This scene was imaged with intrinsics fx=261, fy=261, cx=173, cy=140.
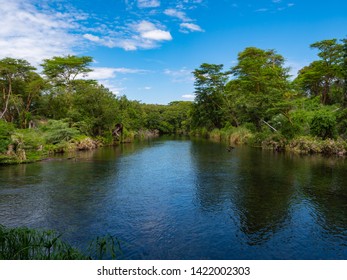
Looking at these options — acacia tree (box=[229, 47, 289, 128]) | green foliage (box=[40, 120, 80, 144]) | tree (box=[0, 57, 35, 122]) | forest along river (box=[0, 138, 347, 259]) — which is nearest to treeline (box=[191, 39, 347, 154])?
acacia tree (box=[229, 47, 289, 128])

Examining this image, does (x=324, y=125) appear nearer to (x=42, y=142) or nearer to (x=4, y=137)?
(x=4, y=137)

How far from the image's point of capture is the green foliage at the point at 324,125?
29.3 m

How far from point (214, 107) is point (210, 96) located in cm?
276

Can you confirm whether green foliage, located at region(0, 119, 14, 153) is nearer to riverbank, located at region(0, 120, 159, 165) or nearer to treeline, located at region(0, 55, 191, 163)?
riverbank, located at region(0, 120, 159, 165)

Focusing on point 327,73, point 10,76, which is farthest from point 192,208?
point 327,73

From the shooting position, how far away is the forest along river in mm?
8828

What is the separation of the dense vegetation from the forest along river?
9248mm

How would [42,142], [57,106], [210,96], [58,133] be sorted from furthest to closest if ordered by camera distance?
[210,96], [57,106], [58,133], [42,142]

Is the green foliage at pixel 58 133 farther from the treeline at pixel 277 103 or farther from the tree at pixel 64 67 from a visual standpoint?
the treeline at pixel 277 103

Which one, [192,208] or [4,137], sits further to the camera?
[4,137]

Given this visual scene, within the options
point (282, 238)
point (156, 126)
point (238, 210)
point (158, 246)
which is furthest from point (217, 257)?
point (156, 126)

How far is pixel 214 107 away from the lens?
6188 centimetres

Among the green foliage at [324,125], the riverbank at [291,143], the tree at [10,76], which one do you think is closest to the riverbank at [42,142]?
the tree at [10,76]

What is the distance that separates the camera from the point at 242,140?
43750 millimetres
